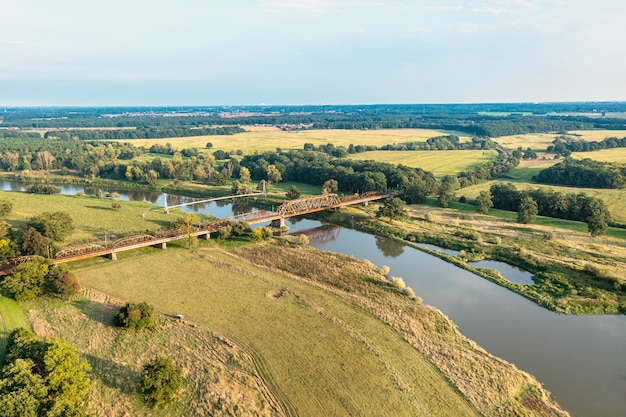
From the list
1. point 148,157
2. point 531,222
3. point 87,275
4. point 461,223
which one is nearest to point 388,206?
point 461,223

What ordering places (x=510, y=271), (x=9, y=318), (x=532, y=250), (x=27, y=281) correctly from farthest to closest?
(x=532, y=250) → (x=510, y=271) → (x=27, y=281) → (x=9, y=318)

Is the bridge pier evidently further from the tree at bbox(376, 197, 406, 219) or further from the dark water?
the dark water

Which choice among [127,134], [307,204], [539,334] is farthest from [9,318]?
[127,134]

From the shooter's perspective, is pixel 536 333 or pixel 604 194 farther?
pixel 604 194

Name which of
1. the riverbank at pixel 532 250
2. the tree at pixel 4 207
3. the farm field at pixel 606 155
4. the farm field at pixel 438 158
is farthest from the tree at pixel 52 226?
the farm field at pixel 606 155

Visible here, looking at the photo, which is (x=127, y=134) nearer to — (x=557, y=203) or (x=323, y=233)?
(x=323, y=233)

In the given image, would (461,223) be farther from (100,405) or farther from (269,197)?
(100,405)

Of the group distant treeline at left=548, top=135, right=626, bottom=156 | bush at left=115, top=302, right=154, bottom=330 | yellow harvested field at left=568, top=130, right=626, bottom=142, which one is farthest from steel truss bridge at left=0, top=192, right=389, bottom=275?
yellow harvested field at left=568, top=130, right=626, bottom=142
